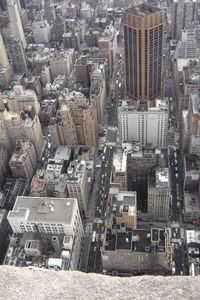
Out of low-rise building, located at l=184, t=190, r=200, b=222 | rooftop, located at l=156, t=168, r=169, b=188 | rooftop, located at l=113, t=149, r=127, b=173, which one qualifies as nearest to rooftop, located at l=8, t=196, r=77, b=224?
rooftop, located at l=113, t=149, r=127, b=173

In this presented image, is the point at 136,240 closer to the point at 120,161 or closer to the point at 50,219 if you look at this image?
the point at 50,219

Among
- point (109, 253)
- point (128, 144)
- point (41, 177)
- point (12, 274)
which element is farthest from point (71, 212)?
point (12, 274)

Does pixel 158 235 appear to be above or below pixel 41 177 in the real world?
below

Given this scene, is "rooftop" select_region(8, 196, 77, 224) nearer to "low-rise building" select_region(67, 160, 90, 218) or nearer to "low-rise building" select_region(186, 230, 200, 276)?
"low-rise building" select_region(67, 160, 90, 218)

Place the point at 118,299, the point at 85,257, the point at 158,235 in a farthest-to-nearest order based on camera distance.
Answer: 1. the point at 85,257
2. the point at 158,235
3. the point at 118,299

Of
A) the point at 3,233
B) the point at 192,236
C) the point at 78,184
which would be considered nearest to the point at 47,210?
the point at 78,184

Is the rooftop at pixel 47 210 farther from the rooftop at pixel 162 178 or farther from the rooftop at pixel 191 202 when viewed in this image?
the rooftop at pixel 191 202

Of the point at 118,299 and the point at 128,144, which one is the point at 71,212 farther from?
the point at 118,299

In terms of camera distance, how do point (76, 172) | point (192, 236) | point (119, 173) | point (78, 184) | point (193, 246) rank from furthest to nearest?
1. point (76, 172)
2. point (78, 184)
3. point (119, 173)
4. point (192, 236)
5. point (193, 246)

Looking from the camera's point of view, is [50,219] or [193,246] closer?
[50,219]
